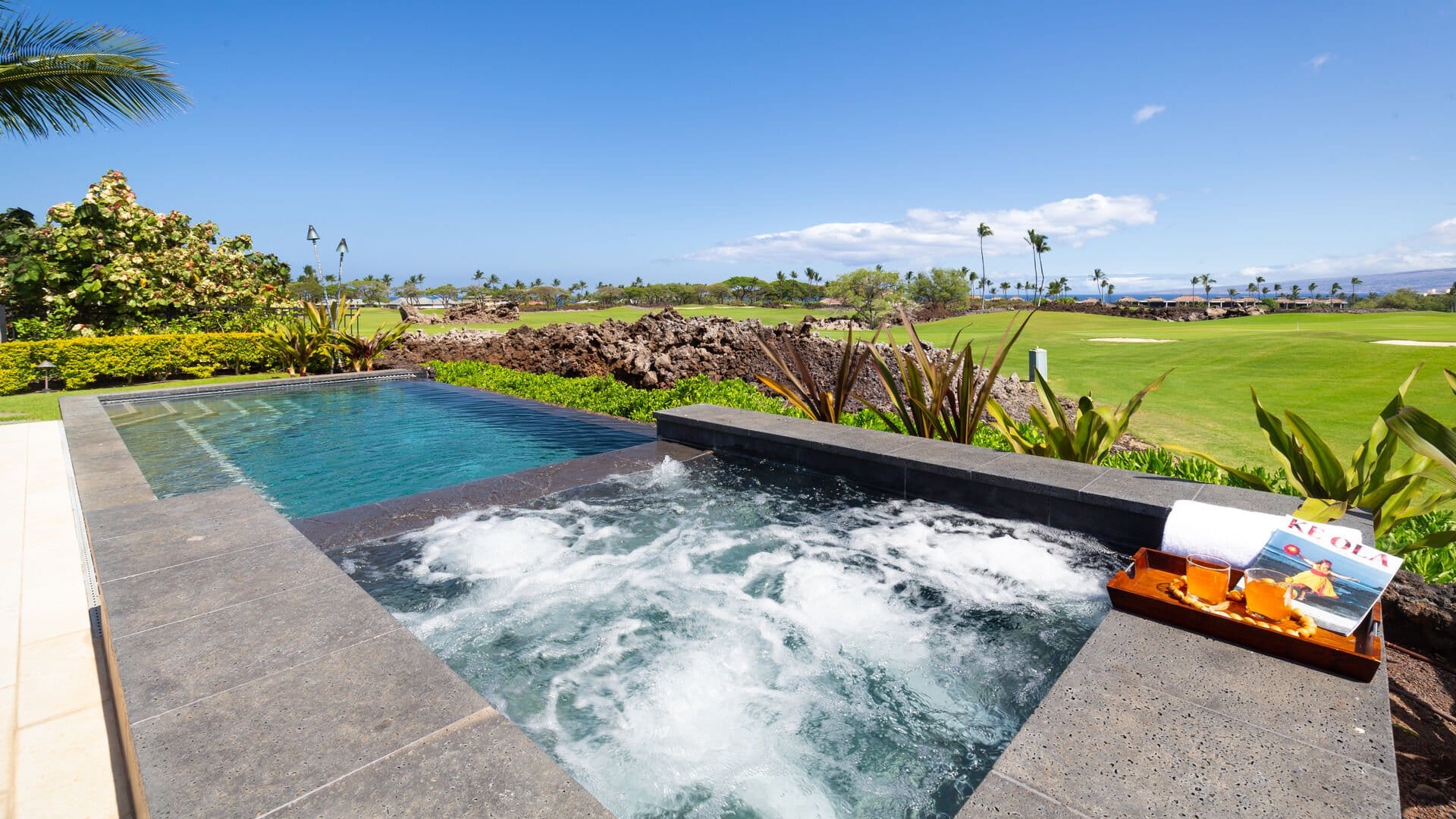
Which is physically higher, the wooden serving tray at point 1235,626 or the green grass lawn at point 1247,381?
the wooden serving tray at point 1235,626

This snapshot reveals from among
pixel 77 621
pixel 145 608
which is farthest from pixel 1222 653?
pixel 77 621

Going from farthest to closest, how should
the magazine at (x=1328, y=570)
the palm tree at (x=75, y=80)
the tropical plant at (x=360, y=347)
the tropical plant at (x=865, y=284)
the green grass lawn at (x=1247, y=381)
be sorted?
the tropical plant at (x=865, y=284) → the tropical plant at (x=360, y=347) → the palm tree at (x=75, y=80) → the green grass lawn at (x=1247, y=381) → the magazine at (x=1328, y=570)

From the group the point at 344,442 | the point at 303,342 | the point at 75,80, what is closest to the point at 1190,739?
the point at 344,442

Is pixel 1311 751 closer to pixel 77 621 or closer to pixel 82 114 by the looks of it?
pixel 77 621

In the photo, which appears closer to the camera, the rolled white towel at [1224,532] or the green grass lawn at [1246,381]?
the rolled white towel at [1224,532]

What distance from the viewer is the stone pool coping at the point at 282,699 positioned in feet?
4.51

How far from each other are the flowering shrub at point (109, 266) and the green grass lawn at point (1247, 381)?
16429mm

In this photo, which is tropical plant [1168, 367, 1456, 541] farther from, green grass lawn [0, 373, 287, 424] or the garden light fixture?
the garden light fixture

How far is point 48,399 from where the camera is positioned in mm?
10430

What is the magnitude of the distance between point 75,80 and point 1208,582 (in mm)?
11046

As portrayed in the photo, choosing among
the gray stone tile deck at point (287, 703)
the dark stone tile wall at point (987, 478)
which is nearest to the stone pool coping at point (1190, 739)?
the gray stone tile deck at point (287, 703)

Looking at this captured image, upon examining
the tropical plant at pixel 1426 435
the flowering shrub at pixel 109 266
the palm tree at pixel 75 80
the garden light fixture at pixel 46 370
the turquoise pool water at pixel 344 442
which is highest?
the palm tree at pixel 75 80

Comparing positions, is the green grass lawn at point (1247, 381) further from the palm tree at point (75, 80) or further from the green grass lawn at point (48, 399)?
the green grass lawn at point (48, 399)

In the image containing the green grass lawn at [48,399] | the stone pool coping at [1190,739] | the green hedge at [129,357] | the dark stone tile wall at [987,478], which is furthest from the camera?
the green hedge at [129,357]
